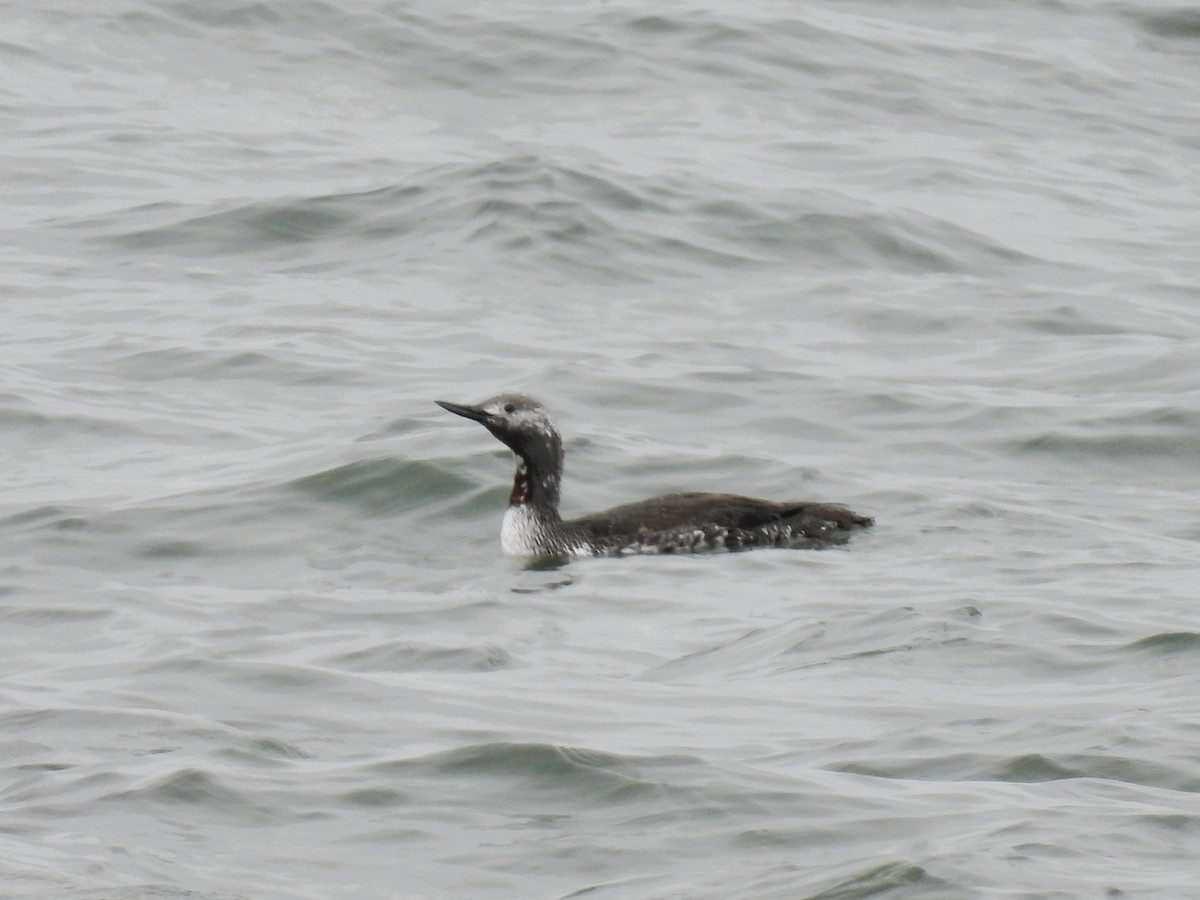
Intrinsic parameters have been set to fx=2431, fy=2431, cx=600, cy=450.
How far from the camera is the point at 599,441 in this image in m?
13.4

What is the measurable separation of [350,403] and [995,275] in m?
5.12

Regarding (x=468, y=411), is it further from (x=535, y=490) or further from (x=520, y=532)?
(x=520, y=532)

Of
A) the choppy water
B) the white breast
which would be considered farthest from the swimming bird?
the choppy water

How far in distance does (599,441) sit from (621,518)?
5.83 feet

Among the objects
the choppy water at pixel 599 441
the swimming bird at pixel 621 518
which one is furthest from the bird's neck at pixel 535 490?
the choppy water at pixel 599 441

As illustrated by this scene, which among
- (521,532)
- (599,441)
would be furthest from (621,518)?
(599,441)

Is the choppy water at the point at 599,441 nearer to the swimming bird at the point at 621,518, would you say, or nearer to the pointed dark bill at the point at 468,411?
the swimming bird at the point at 621,518

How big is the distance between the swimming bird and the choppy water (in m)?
0.20

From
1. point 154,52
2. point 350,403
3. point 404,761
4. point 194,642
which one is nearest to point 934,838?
point 404,761

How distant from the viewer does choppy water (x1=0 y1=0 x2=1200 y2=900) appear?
23.2ft

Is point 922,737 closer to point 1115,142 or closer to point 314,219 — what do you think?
point 314,219

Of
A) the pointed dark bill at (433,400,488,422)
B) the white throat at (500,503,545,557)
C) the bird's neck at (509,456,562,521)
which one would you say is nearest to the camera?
the white throat at (500,503,545,557)

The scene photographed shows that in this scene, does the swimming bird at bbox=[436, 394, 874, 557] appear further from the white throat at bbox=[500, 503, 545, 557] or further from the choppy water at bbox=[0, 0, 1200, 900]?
the choppy water at bbox=[0, 0, 1200, 900]

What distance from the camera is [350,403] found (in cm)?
1371
